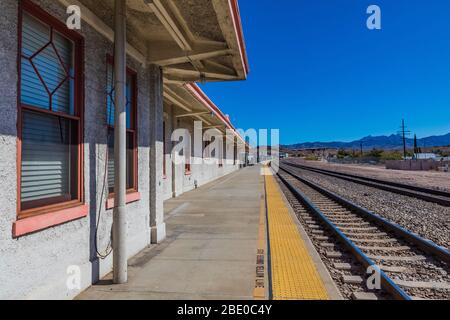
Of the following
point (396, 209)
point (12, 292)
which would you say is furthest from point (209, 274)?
point (396, 209)

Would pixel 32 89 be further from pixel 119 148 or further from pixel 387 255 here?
pixel 387 255

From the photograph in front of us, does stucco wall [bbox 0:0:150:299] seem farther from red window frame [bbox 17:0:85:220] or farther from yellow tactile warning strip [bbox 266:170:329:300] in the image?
yellow tactile warning strip [bbox 266:170:329:300]

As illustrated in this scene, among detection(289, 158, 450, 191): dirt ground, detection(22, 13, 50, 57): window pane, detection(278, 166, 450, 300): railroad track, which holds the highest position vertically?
detection(22, 13, 50, 57): window pane

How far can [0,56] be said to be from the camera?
304 cm

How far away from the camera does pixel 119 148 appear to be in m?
4.48

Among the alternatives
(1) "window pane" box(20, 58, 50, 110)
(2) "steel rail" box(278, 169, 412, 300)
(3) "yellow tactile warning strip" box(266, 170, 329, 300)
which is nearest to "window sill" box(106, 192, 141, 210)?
(1) "window pane" box(20, 58, 50, 110)

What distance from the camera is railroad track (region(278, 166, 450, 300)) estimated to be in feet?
14.6

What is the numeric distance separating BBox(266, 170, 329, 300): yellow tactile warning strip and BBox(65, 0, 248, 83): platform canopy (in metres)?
3.69

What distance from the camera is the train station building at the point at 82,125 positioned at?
3.26m

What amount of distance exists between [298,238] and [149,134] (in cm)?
362

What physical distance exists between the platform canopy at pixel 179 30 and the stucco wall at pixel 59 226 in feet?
1.12

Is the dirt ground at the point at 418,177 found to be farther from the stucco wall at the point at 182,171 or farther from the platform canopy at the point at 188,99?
the platform canopy at the point at 188,99

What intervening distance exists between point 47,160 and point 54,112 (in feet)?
1.80
